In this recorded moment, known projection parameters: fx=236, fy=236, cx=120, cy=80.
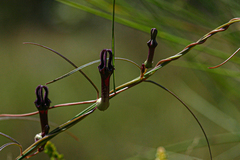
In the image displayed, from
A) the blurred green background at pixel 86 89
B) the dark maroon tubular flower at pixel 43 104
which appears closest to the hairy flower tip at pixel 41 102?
the dark maroon tubular flower at pixel 43 104

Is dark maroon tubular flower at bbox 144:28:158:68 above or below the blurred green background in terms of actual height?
below

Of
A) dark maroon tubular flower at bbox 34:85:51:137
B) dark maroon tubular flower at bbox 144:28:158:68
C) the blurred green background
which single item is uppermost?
the blurred green background

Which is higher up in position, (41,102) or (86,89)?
(86,89)

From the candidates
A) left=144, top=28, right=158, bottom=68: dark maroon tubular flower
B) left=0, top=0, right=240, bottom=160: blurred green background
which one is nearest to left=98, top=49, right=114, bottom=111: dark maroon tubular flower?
left=144, top=28, right=158, bottom=68: dark maroon tubular flower

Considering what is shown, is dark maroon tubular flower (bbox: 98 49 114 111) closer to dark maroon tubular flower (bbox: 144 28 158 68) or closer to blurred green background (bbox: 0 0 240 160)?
dark maroon tubular flower (bbox: 144 28 158 68)

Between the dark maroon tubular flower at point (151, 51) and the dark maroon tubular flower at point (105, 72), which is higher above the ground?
the dark maroon tubular flower at point (151, 51)

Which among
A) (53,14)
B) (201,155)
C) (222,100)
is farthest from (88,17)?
(222,100)

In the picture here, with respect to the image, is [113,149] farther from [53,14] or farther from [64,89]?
[53,14]

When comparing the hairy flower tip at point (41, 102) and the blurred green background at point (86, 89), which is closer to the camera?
the hairy flower tip at point (41, 102)

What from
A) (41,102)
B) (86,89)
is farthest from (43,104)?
(86,89)

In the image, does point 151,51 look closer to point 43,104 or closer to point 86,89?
point 43,104

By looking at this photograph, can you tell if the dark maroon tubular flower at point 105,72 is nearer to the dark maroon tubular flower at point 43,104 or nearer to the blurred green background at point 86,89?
the dark maroon tubular flower at point 43,104
